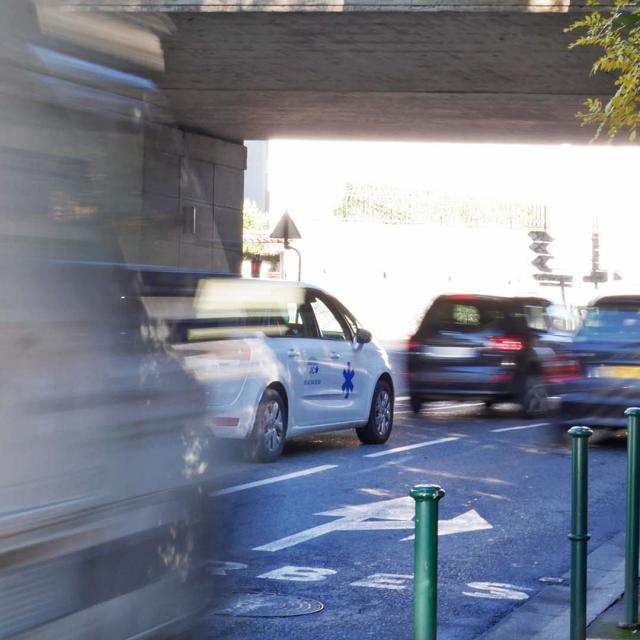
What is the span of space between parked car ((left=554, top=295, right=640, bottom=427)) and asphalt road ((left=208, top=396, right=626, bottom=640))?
0.46 m

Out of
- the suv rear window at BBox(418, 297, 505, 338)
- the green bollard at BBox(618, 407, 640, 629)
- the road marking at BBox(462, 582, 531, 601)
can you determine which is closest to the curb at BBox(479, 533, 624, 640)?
the road marking at BBox(462, 582, 531, 601)

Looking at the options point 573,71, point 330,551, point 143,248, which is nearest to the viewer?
point 143,248

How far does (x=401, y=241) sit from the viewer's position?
4522 cm

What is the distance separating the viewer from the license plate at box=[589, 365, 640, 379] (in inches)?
509

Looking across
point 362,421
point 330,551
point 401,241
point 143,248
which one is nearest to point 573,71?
point 362,421

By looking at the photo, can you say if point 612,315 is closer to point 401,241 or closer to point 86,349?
point 86,349

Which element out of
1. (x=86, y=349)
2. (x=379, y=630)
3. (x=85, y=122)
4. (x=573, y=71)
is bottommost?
(x=379, y=630)

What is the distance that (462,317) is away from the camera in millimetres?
17250

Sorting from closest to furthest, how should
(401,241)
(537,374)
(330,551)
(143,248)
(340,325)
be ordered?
(143,248) < (330,551) < (340,325) < (537,374) < (401,241)

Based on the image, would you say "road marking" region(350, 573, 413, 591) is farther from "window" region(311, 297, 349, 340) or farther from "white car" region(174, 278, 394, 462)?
"window" region(311, 297, 349, 340)

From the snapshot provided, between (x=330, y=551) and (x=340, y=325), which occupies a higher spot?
(x=340, y=325)

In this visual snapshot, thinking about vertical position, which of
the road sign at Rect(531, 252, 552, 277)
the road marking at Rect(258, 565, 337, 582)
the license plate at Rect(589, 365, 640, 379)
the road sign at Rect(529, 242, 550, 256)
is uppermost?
the road sign at Rect(529, 242, 550, 256)

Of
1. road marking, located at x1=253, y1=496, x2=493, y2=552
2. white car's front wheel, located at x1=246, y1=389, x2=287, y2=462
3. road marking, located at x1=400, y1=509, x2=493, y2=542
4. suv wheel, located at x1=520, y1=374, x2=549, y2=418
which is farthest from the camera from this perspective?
suv wheel, located at x1=520, y1=374, x2=549, y2=418

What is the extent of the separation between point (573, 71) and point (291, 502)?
1098 cm
